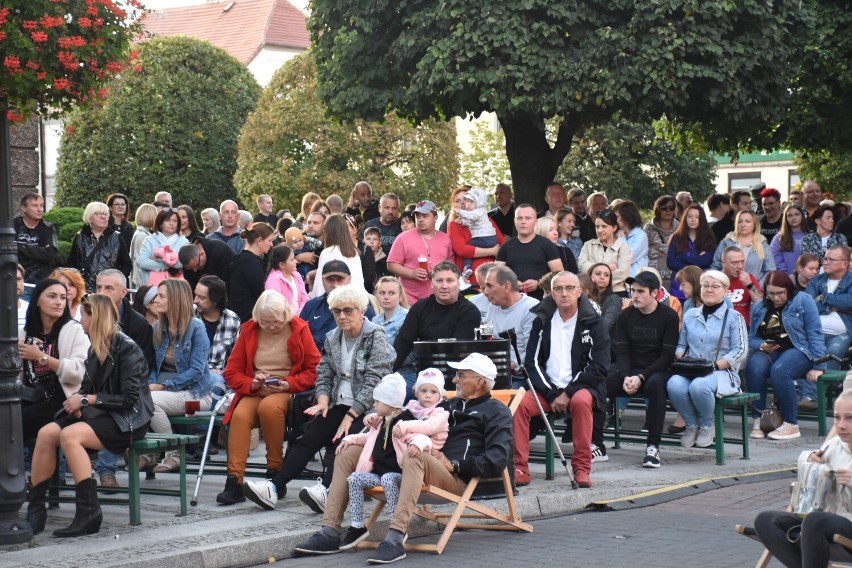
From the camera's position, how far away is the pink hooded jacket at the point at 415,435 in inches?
360

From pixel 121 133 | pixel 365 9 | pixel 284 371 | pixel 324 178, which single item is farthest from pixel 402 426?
pixel 121 133

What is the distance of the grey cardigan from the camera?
34.3 feet

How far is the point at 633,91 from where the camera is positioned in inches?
700

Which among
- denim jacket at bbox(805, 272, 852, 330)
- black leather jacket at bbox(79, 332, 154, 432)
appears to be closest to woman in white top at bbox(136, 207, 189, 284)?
black leather jacket at bbox(79, 332, 154, 432)

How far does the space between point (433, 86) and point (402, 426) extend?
960 centimetres

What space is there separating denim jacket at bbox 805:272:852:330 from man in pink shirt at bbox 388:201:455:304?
4029 millimetres

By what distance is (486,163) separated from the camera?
51.4m

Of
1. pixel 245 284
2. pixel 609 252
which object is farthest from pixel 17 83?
pixel 609 252

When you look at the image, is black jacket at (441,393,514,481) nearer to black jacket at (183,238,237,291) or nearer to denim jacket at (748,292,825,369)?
denim jacket at (748,292,825,369)

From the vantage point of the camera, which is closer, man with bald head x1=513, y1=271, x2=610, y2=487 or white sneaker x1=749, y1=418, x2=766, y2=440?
man with bald head x1=513, y1=271, x2=610, y2=487

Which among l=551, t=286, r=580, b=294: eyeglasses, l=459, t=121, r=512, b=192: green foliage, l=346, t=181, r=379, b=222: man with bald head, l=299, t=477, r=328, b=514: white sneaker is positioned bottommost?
l=299, t=477, r=328, b=514: white sneaker

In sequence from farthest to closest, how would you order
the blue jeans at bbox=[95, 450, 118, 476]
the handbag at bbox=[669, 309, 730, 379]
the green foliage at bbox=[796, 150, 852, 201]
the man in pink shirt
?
the green foliage at bbox=[796, 150, 852, 201], the man in pink shirt, the handbag at bbox=[669, 309, 730, 379], the blue jeans at bbox=[95, 450, 118, 476]

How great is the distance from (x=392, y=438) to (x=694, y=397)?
4190mm

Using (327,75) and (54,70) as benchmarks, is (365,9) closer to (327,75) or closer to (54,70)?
(327,75)
